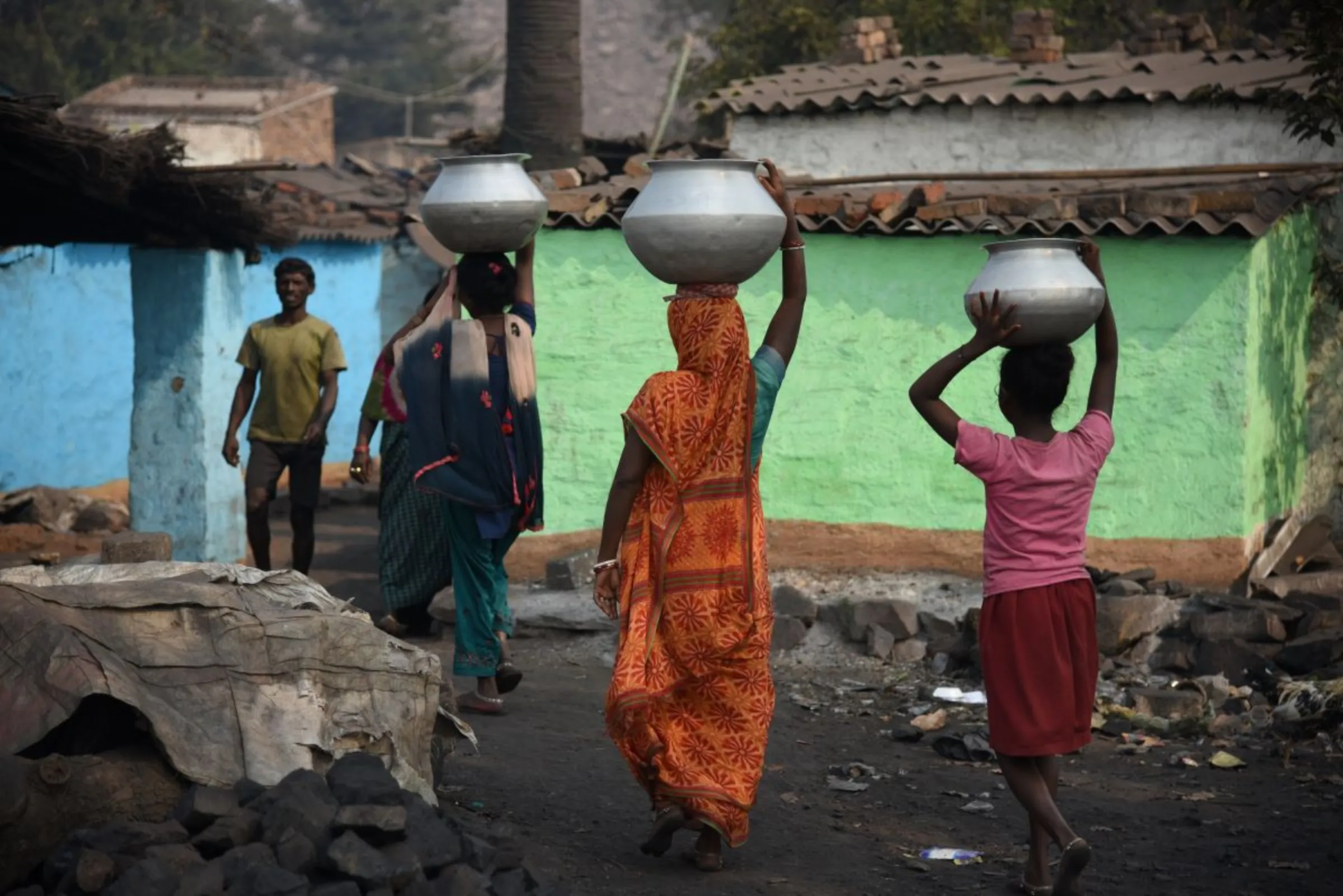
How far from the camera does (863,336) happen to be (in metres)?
9.95

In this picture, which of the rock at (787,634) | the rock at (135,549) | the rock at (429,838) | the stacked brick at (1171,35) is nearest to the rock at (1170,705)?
the rock at (787,634)

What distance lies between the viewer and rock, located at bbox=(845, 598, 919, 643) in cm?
868

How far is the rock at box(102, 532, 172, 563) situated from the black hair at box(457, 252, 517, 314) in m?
1.46

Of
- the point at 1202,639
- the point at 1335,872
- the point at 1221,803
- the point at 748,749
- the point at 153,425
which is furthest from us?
the point at 153,425

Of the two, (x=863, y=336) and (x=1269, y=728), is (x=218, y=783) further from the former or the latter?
(x=863, y=336)

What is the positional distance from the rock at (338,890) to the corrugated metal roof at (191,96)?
85.9 feet

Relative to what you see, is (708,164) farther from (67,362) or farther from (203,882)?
(67,362)

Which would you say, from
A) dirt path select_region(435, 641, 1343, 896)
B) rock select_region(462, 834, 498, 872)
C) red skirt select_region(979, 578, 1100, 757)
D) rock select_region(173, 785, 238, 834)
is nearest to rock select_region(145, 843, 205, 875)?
rock select_region(173, 785, 238, 834)

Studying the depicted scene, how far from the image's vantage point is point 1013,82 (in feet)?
46.3

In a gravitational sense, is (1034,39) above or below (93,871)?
above

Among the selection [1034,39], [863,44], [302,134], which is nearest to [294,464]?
[1034,39]

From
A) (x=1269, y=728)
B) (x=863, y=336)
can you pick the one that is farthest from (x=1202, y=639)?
(x=863, y=336)

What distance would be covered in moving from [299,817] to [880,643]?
478cm

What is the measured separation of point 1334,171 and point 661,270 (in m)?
6.82
